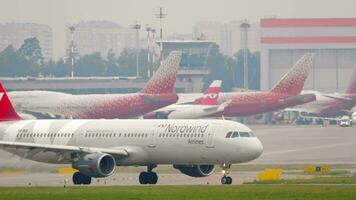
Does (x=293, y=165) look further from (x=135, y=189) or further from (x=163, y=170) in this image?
(x=135, y=189)

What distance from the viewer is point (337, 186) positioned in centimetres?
6050

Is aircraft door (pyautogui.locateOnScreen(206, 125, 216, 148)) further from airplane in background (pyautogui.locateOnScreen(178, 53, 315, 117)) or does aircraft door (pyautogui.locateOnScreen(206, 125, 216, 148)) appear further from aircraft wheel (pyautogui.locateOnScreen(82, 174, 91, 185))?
airplane in background (pyautogui.locateOnScreen(178, 53, 315, 117))

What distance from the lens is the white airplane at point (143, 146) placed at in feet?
220

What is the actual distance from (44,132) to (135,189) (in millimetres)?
13188

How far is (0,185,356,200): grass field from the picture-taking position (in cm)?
5359

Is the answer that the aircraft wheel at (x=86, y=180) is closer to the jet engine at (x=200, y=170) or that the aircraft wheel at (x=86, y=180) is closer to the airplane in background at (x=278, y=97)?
the jet engine at (x=200, y=170)

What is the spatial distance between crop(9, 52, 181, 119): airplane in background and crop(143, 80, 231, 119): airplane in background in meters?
5.18

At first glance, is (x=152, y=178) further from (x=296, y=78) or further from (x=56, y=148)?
(x=296, y=78)

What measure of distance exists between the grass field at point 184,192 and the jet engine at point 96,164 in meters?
4.66

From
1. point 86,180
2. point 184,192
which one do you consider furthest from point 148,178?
point 184,192

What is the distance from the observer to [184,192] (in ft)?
186

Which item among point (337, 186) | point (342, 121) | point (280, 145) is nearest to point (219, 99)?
point (342, 121)

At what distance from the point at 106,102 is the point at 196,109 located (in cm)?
1282

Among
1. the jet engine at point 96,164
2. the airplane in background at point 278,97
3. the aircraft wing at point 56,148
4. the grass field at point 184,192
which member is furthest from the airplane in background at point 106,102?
the grass field at point 184,192
